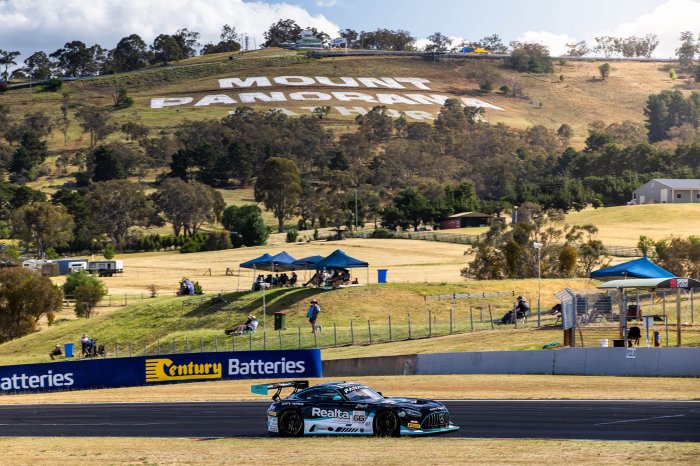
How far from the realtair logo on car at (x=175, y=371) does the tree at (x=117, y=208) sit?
9921 centimetres

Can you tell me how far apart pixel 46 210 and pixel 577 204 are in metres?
70.9

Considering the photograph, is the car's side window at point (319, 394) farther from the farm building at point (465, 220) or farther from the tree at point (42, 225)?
the farm building at point (465, 220)

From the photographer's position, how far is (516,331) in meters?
45.4

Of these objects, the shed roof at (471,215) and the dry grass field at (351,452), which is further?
the shed roof at (471,215)

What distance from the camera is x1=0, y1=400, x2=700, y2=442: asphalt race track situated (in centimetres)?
2456

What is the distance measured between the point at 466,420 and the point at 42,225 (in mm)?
113670

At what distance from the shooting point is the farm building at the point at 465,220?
140500 millimetres

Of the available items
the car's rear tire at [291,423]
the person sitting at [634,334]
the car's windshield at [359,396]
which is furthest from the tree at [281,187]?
the car's windshield at [359,396]

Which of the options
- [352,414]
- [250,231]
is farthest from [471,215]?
[352,414]

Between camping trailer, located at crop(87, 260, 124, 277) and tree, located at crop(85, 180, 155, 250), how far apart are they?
2773cm

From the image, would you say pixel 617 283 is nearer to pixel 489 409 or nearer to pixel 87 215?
pixel 489 409

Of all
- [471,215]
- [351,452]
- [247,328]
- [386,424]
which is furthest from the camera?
[471,215]

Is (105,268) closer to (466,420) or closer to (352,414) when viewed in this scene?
(466,420)

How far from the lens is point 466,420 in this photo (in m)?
27.5
